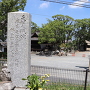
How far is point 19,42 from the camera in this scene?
5422mm

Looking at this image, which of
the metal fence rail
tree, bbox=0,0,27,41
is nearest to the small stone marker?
the metal fence rail

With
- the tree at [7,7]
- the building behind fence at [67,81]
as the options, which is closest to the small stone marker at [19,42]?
the building behind fence at [67,81]

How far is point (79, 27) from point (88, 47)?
30.9 ft

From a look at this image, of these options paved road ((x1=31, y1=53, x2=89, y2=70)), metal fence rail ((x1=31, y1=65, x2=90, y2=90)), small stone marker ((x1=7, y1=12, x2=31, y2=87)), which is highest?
small stone marker ((x1=7, y1=12, x2=31, y2=87))

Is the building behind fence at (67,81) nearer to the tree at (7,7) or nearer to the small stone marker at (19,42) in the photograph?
the small stone marker at (19,42)

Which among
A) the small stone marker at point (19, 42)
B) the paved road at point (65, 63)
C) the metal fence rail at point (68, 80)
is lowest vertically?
the paved road at point (65, 63)

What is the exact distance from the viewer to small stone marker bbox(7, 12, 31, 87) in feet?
17.7

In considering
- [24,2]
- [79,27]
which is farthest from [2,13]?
[79,27]

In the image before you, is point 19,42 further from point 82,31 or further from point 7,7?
point 82,31

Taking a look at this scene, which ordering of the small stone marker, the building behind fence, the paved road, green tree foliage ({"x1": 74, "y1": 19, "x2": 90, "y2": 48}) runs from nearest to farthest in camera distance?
1. the small stone marker
2. the building behind fence
3. the paved road
4. green tree foliage ({"x1": 74, "y1": 19, "x2": 90, "y2": 48})

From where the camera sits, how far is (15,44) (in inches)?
215

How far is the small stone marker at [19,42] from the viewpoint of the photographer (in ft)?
17.7

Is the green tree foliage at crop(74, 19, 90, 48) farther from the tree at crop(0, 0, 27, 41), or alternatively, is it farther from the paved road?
the tree at crop(0, 0, 27, 41)

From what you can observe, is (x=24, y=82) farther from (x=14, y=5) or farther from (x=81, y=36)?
(x=81, y=36)
